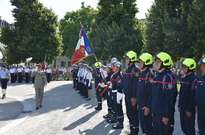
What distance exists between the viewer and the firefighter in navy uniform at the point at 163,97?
37.3ft

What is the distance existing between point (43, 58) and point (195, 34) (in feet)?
89.9

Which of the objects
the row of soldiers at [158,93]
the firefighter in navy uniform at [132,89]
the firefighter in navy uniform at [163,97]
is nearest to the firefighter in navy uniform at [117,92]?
the row of soldiers at [158,93]

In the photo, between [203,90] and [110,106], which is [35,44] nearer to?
[110,106]

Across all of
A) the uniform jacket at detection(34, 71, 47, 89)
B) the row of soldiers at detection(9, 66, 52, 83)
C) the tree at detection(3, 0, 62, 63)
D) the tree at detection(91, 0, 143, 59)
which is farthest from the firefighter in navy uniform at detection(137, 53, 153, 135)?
the tree at detection(3, 0, 62, 63)

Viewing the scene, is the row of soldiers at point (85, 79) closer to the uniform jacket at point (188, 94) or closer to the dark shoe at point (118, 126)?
the dark shoe at point (118, 126)

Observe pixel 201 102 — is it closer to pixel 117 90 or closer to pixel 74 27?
pixel 117 90

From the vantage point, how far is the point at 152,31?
137 feet

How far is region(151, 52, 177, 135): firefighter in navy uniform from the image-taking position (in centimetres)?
1138

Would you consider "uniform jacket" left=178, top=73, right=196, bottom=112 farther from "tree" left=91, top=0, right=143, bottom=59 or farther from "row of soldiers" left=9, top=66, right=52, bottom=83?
"tree" left=91, top=0, right=143, bottom=59

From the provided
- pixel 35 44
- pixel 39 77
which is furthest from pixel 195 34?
pixel 35 44

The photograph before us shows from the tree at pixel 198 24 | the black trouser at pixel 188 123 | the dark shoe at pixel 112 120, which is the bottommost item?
the dark shoe at pixel 112 120

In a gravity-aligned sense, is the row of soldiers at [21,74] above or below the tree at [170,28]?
below

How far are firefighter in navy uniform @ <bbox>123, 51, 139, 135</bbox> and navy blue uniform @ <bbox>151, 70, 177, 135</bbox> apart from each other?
7.33 ft

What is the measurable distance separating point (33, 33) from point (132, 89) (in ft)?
154
